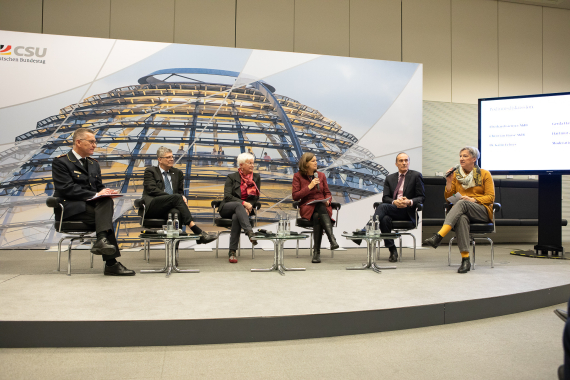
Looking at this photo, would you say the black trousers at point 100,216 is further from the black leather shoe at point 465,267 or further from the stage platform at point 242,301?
the black leather shoe at point 465,267

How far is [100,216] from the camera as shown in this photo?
3203 millimetres

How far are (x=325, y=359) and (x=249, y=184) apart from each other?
276 cm

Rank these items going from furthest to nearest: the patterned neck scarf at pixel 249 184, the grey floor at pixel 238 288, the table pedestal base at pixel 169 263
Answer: the patterned neck scarf at pixel 249 184 → the table pedestal base at pixel 169 263 → the grey floor at pixel 238 288

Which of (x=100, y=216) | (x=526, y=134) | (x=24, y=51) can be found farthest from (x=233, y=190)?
(x=526, y=134)

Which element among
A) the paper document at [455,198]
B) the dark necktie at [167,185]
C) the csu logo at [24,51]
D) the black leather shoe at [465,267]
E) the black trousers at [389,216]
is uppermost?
the csu logo at [24,51]

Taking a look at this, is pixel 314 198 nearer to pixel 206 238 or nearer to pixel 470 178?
pixel 206 238

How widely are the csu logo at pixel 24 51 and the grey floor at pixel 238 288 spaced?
95.5 inches

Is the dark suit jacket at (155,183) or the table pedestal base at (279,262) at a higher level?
the dark suit jacket at (155,183)

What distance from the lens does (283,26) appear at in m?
6.50

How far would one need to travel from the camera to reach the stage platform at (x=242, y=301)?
2.02 meters

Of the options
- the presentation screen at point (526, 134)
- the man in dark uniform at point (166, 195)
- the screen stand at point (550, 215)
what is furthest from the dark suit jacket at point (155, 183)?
the screen stand at point (550, 215)

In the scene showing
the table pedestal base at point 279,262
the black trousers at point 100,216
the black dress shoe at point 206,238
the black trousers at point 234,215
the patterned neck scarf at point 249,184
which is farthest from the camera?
the patterned neck scarf at point 249,184

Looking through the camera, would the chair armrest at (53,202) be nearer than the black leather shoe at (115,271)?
Yes

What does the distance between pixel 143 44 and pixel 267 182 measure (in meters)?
2.29
